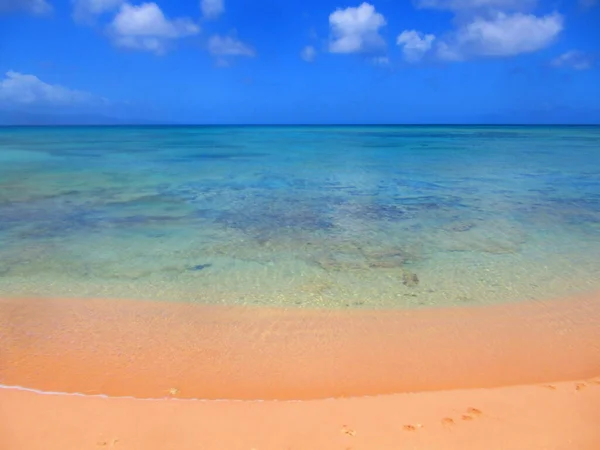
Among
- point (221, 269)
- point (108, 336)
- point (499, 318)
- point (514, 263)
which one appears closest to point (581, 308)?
point (499, 318)

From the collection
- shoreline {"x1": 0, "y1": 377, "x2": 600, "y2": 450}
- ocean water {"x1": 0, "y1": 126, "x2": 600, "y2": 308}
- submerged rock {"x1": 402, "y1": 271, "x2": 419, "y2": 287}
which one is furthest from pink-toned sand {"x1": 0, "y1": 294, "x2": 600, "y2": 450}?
submerged rock {"x1": 402, "y1": 271, "x2": 419, "y2": 287}

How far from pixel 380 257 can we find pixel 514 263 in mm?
2091

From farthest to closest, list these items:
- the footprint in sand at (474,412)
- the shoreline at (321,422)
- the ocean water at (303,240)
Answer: the ocean water at (303,240) < the footprint in sand at (474,412) < the shoreline at (321,422)

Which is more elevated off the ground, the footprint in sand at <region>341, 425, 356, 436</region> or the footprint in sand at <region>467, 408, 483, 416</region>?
the footprint in sand at <region>467, 408, 483, 416</region>

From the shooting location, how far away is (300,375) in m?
4.02

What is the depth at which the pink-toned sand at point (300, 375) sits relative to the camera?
308 cm

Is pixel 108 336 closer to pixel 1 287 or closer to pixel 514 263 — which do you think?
pixel 1 287

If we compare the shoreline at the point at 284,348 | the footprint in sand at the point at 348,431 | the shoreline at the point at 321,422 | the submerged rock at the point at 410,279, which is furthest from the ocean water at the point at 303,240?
the footprint in sand at the point at 348,431

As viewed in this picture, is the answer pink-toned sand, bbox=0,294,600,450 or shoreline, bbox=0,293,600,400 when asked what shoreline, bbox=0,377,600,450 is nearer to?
pink-toned sand, bbox=0,294,600,450

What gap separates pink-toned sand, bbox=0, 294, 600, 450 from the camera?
308 centimetres

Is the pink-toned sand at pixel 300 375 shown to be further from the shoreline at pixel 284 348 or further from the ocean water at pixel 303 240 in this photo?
the ocean water at pixel 303 240

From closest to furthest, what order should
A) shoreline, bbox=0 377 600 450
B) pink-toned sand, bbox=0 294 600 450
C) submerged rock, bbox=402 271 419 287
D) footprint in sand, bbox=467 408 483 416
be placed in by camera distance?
shoreline, bbox=0 377 600 450
pink-toned sand, bbox=0 294 600 450
footprint in sand, bbox=467 408 483 416
submerged rock, bbox=402 271 419 287

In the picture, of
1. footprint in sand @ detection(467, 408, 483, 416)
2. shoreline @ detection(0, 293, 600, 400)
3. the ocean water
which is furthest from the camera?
the ocean water

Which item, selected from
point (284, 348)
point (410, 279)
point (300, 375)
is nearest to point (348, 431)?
point (300, 375)
